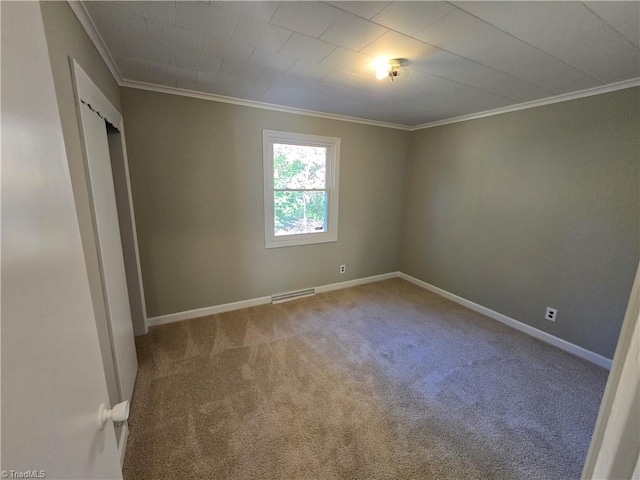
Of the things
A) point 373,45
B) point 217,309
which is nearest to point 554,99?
point 373,45

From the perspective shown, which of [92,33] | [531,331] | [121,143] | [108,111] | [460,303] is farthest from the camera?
[460,303]

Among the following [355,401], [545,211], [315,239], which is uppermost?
[545,211]

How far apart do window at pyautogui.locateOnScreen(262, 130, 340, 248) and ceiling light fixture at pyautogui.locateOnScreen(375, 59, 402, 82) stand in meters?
1.40

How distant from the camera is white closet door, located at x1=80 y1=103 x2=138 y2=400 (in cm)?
148

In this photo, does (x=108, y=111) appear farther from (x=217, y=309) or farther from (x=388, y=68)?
(x=217, y=309)

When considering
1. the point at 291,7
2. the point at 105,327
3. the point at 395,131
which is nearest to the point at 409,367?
the point at 105,327

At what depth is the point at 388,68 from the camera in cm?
186

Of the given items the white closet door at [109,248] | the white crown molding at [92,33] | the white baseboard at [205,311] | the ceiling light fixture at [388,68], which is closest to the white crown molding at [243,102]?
the white crown molding at [92,33]

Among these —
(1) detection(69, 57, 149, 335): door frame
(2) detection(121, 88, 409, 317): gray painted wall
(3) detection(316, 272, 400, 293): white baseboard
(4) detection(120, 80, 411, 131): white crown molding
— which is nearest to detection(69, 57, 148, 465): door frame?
(1) detection(69, 57, 149, 335): door frame

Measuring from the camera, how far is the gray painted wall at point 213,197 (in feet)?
8.24

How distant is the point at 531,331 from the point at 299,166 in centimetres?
313

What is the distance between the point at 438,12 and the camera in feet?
4.24

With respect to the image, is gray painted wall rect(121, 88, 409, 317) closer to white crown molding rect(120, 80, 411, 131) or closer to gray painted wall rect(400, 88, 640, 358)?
white crown molding rect(120, 80, 411, 131)

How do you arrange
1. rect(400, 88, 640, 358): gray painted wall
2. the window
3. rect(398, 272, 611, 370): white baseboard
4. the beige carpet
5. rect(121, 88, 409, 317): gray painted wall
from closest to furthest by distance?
1. the beige carpet
2. rect(400, 88, 640, 358): gray painted wall
3. rect(398, 272, 611, 370): white baseboard
4. rect(121, 88, 409, 317): gray painted wall
5. the window
